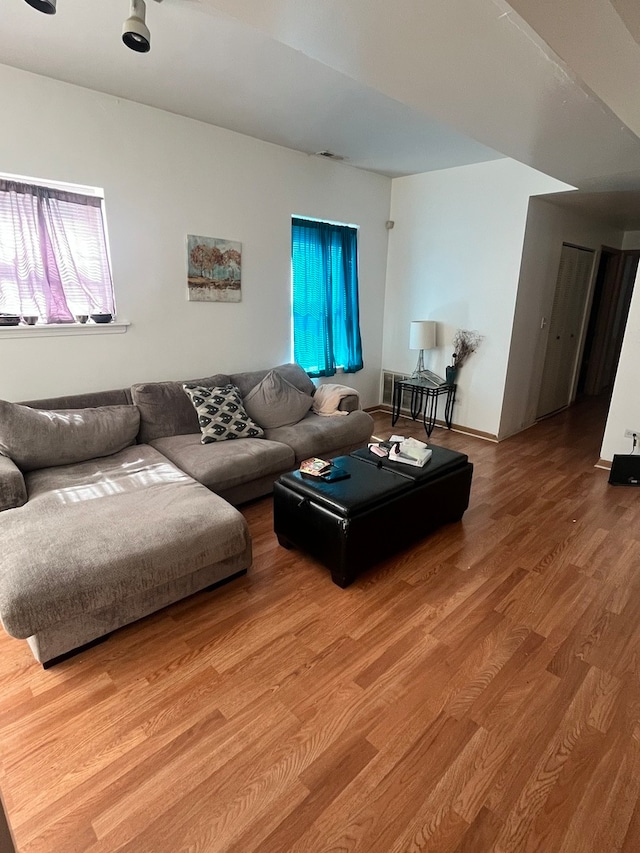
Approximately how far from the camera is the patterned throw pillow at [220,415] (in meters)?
3.17

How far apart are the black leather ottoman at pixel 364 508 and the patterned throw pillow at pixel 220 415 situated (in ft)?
2.86

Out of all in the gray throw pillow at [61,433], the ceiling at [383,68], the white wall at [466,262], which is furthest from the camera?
the white wall at [466,262]

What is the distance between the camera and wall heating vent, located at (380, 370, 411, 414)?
5284 mm

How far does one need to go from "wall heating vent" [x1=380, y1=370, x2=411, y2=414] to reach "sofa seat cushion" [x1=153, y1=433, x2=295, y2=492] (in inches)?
98.6

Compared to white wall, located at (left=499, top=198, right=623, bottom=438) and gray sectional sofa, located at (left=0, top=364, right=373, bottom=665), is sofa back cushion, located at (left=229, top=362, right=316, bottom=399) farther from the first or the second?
white wall, located at (left=499, top=198, right=623, bottom=438)

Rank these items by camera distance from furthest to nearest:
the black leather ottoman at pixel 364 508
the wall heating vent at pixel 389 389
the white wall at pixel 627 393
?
1. the wall heating vent at pixel 389 389
2. the white wall at pixel 627 393
3. the black leather ottoman at pixel 364 508

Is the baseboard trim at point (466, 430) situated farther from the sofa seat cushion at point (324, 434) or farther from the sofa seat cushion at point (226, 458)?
A: the sofa seat cushion at point (226, 458)

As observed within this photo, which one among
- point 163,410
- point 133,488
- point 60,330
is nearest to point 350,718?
point 133,488

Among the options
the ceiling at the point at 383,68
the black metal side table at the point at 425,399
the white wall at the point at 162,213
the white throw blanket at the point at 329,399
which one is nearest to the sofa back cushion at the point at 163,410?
the white wall at the point at 162,213

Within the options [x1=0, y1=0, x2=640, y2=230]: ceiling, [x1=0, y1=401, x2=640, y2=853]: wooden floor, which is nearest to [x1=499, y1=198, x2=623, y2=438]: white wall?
[x1=0, y1=0, x2=640, y2=230]: ceiling

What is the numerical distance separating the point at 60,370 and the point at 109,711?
2300 mm

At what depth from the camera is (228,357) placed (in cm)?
395

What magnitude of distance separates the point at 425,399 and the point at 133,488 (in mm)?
3478

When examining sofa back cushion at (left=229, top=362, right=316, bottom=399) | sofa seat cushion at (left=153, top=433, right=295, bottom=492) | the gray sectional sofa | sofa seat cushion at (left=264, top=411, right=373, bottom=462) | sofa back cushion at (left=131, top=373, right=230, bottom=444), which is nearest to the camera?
the gray sectional sofa
